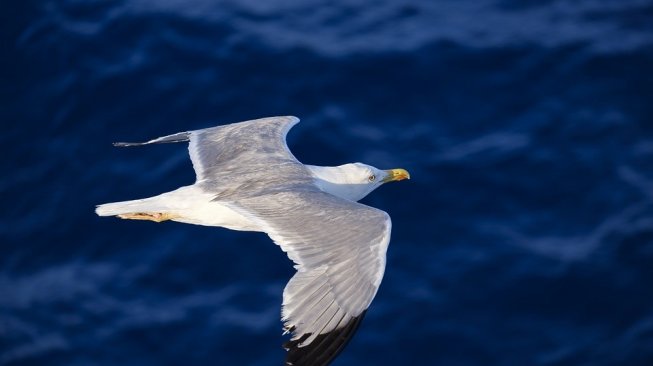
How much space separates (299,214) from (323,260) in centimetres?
79

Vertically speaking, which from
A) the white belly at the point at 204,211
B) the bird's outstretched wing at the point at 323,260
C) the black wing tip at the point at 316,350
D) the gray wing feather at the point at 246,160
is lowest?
the black wing tip at the point at 316,350

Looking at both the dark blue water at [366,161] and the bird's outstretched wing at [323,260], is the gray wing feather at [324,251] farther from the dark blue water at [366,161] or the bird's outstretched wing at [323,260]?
the dark blue water at [366,161]

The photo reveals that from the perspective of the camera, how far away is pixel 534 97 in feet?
53.5

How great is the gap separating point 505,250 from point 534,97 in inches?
126

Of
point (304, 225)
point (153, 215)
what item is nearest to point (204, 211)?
point (153, 215)

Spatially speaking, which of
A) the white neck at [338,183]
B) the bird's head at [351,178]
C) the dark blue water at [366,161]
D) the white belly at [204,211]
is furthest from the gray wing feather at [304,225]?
the dark blue water at [366,161]

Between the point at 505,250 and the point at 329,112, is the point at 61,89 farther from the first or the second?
the point at 505,250

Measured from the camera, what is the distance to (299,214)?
10531mm

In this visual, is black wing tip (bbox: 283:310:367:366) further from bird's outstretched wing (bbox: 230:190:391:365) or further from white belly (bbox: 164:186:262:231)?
white belly (bbox: 164:186:262:231)

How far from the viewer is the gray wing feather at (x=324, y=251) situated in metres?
9.39

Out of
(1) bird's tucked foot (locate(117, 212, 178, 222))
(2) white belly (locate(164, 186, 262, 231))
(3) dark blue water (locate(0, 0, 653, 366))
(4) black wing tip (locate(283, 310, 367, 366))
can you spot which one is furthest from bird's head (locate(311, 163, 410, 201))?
(4) black wing tip (locate(283, 310, 367, 366))

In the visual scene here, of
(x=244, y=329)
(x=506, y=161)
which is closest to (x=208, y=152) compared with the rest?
(x=244, y=329)

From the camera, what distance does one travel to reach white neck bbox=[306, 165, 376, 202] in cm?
1208

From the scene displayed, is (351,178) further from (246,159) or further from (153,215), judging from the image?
(153,215)
